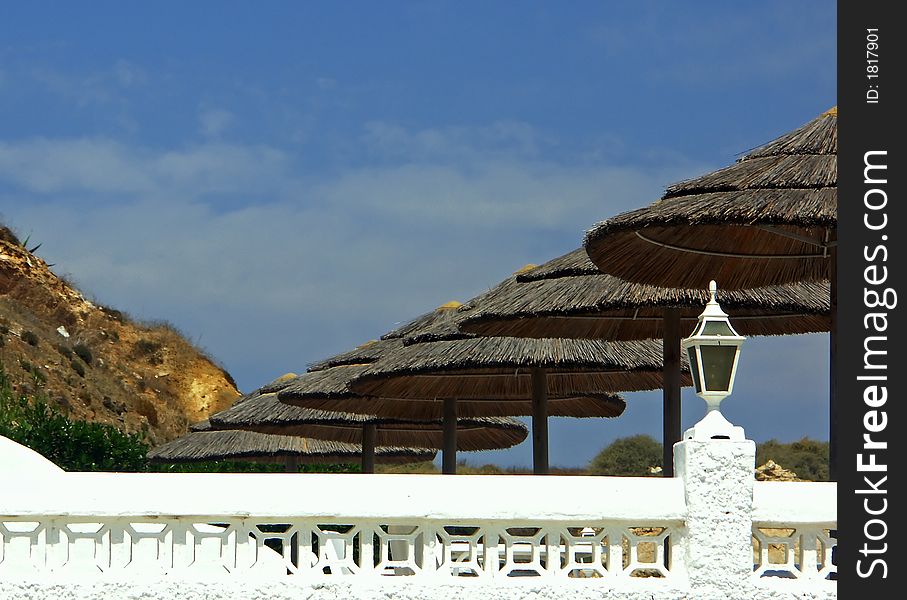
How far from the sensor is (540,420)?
48.2ft

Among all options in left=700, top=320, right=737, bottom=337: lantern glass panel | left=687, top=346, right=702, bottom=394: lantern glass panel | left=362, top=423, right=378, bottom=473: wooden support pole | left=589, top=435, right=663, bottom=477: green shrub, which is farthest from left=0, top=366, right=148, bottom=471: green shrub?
left=589, top=435, right=663, bottom=477: green shrub

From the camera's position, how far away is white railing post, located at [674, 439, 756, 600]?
21.0 feet

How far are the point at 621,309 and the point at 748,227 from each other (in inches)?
88.6

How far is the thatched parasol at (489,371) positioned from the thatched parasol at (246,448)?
14.3 feet

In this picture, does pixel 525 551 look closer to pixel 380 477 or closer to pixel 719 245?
pixel 380 477

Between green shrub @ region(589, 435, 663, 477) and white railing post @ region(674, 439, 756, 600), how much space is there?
122 feet

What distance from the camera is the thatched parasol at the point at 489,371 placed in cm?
1366

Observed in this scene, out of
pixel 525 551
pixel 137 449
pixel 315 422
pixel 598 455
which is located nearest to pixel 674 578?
pixel 525 551

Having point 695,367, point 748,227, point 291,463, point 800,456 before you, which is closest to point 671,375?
point 748,227

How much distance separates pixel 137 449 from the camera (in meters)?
A: 19.7

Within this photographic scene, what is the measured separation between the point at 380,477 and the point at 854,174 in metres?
2.95

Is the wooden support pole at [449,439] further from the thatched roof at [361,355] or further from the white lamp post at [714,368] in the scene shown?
the white lamp post at [714,368]

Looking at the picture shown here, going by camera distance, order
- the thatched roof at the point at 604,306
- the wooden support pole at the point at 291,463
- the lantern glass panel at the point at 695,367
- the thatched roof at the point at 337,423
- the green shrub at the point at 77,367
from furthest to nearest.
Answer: the green shrub at the point at 77,367, the wooden support pole at the point at 291,463, the thatched roof at the point at 337,423, the thatched roof at the point at 604,306, the lantern glass panel at the point at 695,367

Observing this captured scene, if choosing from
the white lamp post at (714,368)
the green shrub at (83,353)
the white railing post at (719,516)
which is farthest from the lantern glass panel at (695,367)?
the green shrub at (83,353)
